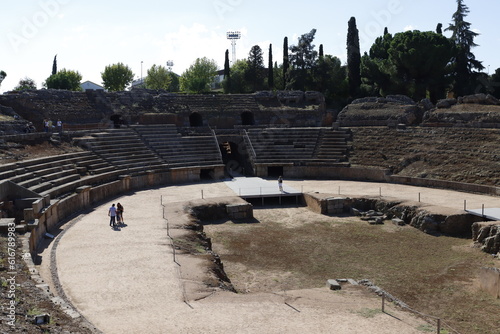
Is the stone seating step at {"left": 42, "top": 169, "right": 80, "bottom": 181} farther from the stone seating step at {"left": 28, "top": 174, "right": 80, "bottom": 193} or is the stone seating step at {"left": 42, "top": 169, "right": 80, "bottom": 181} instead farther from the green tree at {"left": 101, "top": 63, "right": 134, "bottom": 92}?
the green tree at {"left": 101, "top": 63, "right": 134, "bottom": 92}

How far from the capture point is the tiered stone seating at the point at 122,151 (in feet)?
92.5

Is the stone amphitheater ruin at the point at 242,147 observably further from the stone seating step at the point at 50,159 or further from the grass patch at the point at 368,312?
the grass patch at the point at 368,312

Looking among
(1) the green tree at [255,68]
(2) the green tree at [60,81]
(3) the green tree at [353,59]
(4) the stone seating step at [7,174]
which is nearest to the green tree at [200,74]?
(1) the green tree at [255,68]

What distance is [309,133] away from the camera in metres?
35.7

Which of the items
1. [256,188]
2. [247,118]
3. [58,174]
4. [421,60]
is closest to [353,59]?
[421,60]

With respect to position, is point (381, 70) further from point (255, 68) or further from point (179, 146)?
point (179, 146)

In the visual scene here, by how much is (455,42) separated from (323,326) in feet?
149

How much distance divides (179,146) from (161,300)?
2324 centimetres

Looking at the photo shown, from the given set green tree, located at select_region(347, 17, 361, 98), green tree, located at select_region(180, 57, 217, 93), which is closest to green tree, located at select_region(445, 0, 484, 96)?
green tree, located at select_region(347, 17, 361, 98)

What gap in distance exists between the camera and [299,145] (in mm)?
34531

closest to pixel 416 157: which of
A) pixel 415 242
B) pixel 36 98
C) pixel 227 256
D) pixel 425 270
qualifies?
pixel 415 242

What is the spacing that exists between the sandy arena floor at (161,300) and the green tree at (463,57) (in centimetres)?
3833

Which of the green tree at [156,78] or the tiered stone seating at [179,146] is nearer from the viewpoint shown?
the tiered stone seating at [179,146]

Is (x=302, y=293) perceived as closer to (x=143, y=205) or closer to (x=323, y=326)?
(x=323, y=326)
